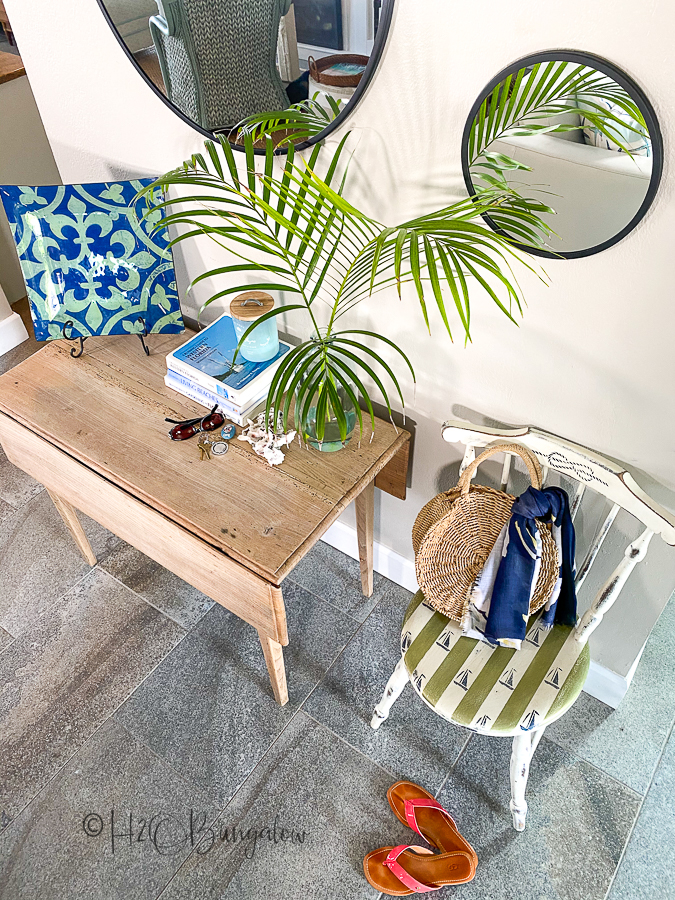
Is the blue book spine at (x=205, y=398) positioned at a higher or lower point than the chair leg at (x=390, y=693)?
higher

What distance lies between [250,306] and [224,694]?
1048 mm

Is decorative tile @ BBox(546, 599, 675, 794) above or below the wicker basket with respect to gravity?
below

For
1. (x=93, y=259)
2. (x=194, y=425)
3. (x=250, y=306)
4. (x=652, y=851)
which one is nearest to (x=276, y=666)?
(x=194, y=425)

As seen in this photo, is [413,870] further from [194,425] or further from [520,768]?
[194,425]

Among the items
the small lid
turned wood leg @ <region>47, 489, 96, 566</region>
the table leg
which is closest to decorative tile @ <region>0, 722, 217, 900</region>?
the table leg

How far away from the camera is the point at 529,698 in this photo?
1.34 metres

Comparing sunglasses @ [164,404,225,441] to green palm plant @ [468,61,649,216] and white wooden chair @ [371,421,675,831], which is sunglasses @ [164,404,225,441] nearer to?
white wooden chair @ [371,421,675,831]

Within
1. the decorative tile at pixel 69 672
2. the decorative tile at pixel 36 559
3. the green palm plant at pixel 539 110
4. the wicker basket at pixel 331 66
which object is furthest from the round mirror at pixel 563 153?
the decorative tile at pixel 36 559

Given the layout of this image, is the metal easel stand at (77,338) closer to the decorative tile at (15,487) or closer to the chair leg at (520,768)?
the decorative tile at (15,487)

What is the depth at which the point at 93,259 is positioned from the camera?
1.69 m

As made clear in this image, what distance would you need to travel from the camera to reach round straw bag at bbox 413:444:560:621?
1.43 meters

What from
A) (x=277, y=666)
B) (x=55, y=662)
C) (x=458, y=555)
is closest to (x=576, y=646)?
(x=458, y=555)

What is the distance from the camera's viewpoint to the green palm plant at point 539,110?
0.96 m

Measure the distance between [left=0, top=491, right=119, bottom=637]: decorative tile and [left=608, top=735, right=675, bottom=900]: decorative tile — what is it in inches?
66.0
